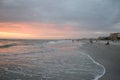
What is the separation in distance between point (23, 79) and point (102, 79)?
12.0 feet

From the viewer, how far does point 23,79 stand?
7262 millimetres

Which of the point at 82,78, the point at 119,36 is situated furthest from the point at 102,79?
the point at 119,36

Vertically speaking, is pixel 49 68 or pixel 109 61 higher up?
pixel 49 68

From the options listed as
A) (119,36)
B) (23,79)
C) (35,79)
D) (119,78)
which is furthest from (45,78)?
(119,36)

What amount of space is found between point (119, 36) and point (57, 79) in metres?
103

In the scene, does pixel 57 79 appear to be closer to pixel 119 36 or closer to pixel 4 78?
pixel 4 78

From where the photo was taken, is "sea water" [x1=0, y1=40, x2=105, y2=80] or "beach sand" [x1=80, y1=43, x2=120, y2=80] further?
"beach sand" [x1=80, y1=43, x2=120, y2=80]

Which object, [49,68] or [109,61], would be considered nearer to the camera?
[49,68]

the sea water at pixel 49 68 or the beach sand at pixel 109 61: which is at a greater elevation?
the sea water at pixel 49 68

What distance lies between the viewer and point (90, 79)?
7461mm

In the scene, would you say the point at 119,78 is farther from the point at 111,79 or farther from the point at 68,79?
the point at 68,79

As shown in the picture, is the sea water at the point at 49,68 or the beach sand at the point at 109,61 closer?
the sea water at the point at 49,68

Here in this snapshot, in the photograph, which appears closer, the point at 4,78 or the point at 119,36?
the point at 4,78

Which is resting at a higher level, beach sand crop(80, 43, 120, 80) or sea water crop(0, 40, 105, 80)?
sea water crop(0, 40, 105, 80)
